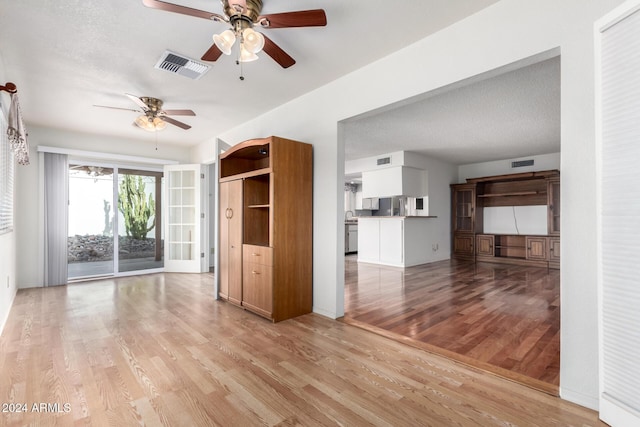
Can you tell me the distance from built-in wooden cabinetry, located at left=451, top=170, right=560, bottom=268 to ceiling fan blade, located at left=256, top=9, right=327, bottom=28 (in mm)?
6852

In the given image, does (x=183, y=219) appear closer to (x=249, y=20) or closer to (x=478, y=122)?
(x=249, y=20)

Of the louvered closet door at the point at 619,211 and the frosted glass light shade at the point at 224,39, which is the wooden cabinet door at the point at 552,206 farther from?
the frosted glass light shade at the point at 224,39

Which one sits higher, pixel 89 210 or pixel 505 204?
pixel 505 204

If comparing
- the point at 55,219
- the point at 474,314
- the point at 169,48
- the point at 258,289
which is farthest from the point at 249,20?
the point at 55,219

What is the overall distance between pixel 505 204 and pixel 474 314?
5.38 m

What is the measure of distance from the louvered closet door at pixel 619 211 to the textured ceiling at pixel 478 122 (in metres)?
0.84

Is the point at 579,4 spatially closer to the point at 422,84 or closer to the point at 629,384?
the point at 422,84

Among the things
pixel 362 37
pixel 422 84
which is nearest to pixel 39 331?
pixel 362 37

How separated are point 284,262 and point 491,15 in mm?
2778

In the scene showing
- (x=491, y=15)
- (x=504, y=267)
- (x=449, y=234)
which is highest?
(x=491, y=15)

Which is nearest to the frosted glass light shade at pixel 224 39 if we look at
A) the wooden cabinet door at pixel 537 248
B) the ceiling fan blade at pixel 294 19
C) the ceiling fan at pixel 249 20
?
the ceiling fan at pixel 249 20

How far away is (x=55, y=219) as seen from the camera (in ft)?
16.6

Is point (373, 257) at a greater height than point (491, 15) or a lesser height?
lesser

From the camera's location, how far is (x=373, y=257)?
23.8 ft
